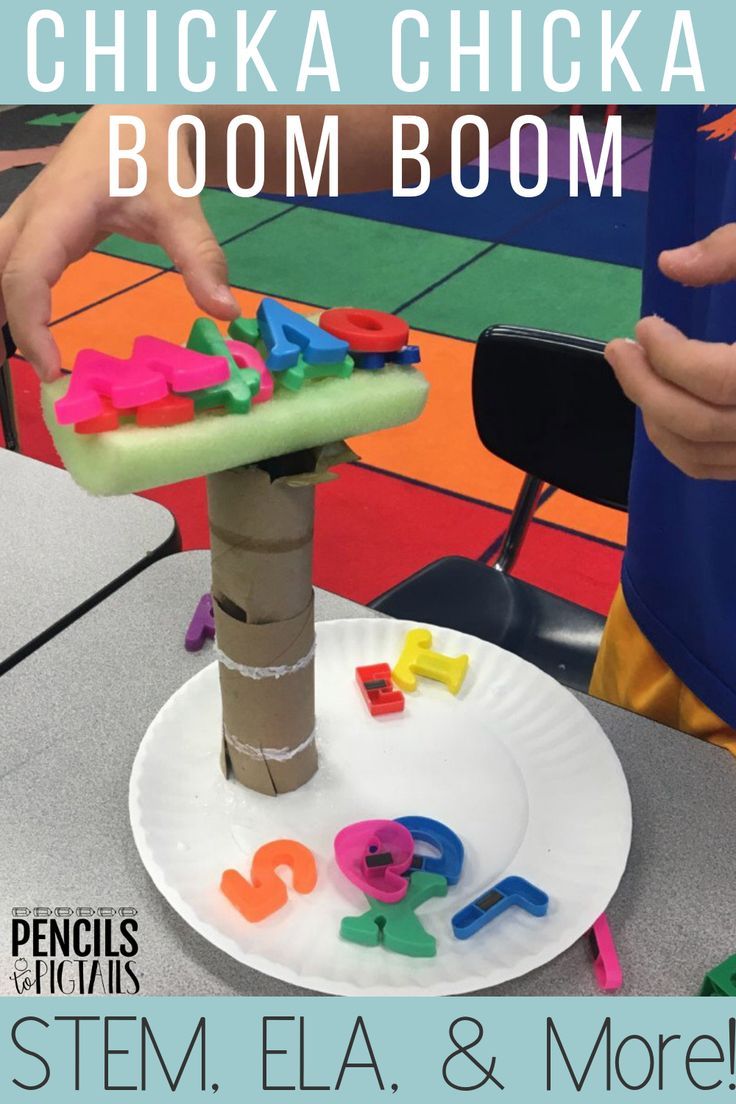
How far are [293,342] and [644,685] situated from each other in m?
0.44

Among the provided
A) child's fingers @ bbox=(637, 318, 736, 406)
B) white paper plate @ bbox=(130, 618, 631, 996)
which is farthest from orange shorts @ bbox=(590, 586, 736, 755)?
child's fingers @ bbox=(637, 318, 736, 406)

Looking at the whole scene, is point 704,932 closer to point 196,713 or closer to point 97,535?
point 196,713

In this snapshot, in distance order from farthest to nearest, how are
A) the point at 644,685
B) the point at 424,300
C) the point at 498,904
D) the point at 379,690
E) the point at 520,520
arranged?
the point at 424,300 → the point at 520,520 → the point at 644,685 → the point at 379,690 → the point at 498,904

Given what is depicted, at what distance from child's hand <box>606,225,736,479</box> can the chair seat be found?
20.4 inches

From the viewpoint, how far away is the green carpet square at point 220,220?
8.97ft

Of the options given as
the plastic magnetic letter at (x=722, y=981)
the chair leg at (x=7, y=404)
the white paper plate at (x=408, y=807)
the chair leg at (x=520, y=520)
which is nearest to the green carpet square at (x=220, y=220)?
the chair leg at (x=7, y=404)

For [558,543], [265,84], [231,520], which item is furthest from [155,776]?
[558,543]

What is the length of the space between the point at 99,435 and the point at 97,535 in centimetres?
42

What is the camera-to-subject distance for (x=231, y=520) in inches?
22.4

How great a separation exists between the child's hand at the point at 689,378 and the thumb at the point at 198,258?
22 centimetres

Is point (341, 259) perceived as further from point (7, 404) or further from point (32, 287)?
point (32, 287)

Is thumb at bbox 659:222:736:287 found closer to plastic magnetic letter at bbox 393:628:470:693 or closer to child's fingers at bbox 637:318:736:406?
child's fingers at bbox 637:318:736:406

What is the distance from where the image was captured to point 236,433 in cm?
50

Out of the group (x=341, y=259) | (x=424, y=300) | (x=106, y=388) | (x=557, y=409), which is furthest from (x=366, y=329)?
(x=341, y=259)
